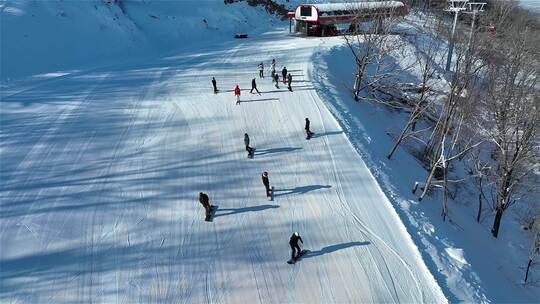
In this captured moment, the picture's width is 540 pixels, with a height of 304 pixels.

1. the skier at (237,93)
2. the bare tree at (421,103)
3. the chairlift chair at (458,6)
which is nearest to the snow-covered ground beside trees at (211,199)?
the skier at (237,93)

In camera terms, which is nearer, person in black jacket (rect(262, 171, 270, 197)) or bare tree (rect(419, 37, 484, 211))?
person in black jacket (rect(262, 171, 270, 197))

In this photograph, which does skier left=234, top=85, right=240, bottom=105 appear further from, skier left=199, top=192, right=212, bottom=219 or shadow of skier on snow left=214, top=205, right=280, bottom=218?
skier left=199, top=192, right=212, bottom=219

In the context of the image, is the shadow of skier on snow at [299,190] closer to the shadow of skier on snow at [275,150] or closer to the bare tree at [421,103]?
the shadow of skier on snow at [275,150]

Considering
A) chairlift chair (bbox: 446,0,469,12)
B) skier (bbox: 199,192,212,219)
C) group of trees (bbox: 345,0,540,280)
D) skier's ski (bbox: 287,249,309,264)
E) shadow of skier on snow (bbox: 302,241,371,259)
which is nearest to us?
skier's ski (bbox: 287,249,309,264)

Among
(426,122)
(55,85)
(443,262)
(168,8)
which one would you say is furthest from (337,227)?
(168,8)

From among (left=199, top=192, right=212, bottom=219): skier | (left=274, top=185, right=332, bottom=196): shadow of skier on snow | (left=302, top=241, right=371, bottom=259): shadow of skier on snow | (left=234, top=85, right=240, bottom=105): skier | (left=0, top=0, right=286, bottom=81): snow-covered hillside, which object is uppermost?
(left=0, top=0, right=286, bottom=81): snow-covered hillside

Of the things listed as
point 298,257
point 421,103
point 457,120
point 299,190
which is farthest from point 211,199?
point 421,103

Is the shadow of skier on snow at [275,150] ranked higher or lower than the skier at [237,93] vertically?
lower

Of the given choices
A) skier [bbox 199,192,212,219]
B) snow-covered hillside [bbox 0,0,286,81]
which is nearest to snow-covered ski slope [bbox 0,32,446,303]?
skier [bbox 199,192,212,219]
